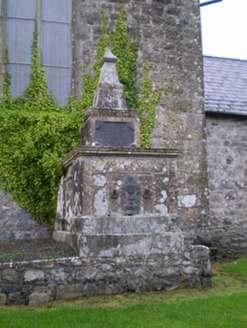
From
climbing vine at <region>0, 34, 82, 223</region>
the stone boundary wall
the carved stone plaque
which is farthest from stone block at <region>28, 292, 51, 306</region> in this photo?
the stone boundary wall

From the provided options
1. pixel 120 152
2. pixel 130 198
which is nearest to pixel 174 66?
pixel 120 152

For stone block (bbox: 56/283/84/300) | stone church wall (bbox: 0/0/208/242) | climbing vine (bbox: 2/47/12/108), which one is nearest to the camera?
stone block (bbox: 56/283/84/300)

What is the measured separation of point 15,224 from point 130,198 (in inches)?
111

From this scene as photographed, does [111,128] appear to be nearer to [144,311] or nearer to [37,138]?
[37,138]

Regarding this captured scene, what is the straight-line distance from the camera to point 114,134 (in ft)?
17.1

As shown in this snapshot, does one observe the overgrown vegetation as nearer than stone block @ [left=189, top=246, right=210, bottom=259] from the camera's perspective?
No

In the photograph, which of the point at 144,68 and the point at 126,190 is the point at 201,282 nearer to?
the point at 126,190

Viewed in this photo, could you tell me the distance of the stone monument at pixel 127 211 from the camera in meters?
4.63

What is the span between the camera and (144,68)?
7.82 meters

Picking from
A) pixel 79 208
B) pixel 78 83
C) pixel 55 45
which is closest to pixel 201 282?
pixel 79 208

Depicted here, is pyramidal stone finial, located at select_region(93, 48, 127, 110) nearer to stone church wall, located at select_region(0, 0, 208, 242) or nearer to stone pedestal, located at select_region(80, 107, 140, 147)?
stone pedestal, located at select_region(80, 107, 140, 147)

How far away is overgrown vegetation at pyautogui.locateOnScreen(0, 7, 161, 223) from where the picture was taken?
6566 millimetres

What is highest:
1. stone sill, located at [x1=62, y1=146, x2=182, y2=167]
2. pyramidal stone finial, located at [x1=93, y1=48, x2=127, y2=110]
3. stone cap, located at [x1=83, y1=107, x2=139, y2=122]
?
pyramidal stone finial, located at [x1=93, y1=48, x2=127, y2=110]

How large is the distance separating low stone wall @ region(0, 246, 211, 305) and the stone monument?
1cm
